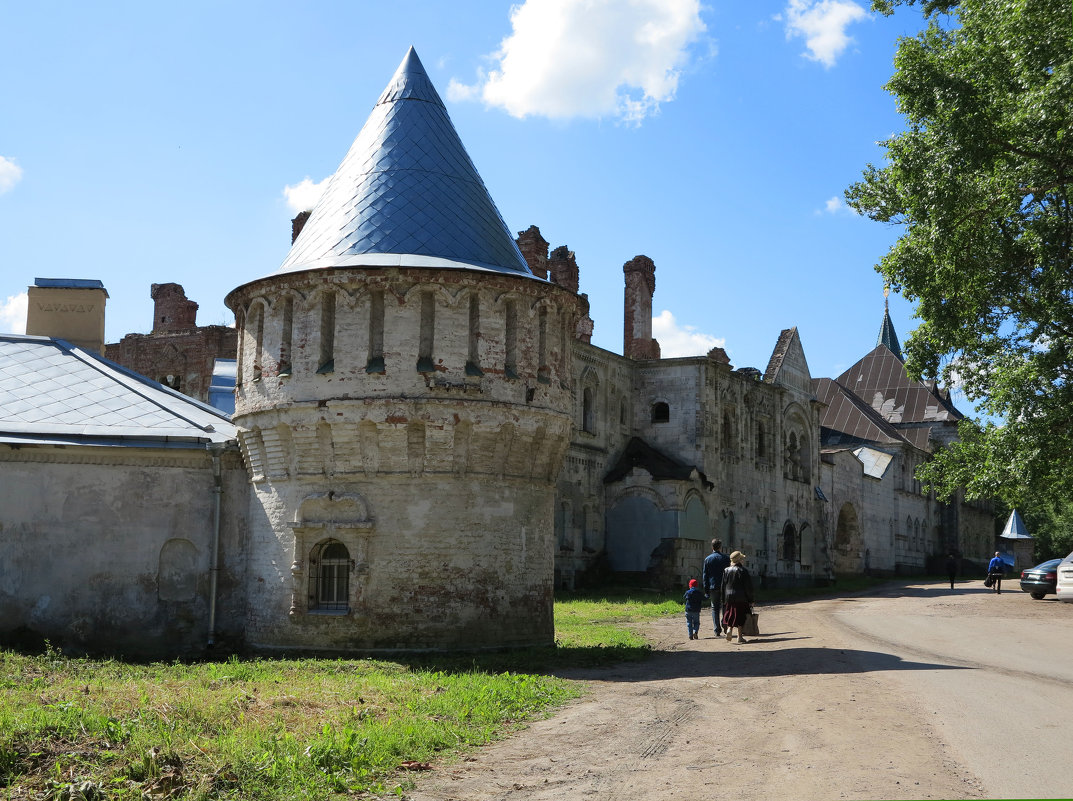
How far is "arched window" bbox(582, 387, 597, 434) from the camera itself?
3347cm

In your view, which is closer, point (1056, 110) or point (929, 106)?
point (1056, 110)

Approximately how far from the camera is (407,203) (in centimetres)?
1647

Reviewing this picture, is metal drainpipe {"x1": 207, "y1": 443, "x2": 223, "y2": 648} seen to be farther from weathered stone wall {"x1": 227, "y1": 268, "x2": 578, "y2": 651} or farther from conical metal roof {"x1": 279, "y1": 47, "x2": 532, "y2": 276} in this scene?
conical metal roof {"x1": 279, "y1": 47, "x2": 532, "y2": 276}

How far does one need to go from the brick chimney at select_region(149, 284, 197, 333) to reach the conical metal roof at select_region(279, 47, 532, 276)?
24.4 meters

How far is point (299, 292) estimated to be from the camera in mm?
15609

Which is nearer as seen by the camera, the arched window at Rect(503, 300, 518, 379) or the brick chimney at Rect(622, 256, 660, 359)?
the arched window at Rect(503, 300, 518, 379)

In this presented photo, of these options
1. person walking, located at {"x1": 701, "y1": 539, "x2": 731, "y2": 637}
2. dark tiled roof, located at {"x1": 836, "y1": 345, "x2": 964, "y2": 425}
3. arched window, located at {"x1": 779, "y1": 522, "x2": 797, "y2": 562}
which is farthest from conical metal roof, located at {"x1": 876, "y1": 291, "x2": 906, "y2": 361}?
person walking, located at {"x1": 701, "y1": 539, "x2": 731, "y2": 637}

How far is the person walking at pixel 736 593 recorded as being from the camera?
54.9 ft

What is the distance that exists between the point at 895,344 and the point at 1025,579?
54.0 meters

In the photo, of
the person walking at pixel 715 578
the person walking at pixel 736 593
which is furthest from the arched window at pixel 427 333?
the person walking at pixel 715 578

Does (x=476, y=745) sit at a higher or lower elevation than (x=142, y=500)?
lower

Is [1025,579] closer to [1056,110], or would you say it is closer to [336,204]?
[1056,110]

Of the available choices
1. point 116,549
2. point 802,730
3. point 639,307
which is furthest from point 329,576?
point 639,307

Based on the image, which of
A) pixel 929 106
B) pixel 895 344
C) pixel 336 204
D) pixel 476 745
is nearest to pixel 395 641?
pixel 476 745
